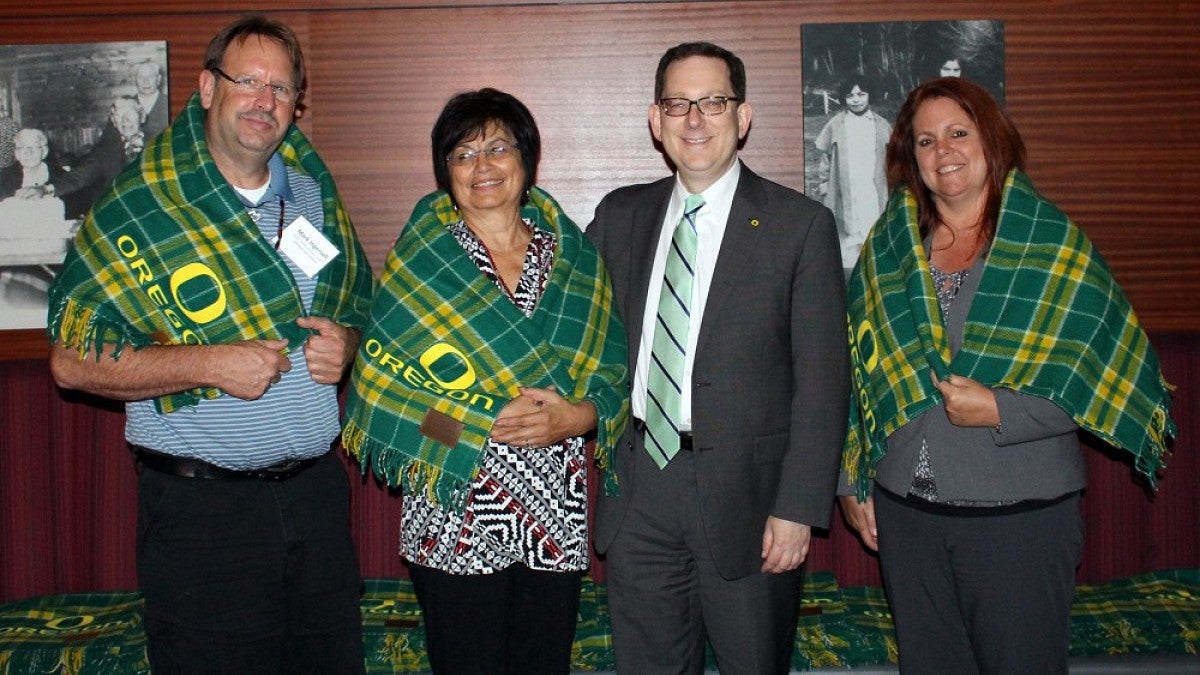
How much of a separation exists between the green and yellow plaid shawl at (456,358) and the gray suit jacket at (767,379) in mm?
249

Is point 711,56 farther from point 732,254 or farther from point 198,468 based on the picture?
point 198,468

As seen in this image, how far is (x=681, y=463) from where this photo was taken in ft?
8.14

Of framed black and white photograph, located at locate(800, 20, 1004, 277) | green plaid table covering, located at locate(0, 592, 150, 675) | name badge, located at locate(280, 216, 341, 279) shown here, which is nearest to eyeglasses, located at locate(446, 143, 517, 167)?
name badge, located at locate(280, 216, 341, 279)

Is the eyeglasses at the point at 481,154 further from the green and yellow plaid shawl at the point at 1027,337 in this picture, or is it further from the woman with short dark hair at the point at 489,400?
the green and yellow plaid shawl at the point at 1027,337

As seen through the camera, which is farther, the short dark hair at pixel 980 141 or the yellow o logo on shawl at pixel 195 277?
the short dark hair at pixel 980 141

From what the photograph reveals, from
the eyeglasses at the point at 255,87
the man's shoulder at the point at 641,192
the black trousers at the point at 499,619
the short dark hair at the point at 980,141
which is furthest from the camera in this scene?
the man's shoulder at the point at 641,192

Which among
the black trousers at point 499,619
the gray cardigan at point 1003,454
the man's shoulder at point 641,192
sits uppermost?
the man's shoulder at point 641,192

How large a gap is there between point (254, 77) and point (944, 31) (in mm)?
2380

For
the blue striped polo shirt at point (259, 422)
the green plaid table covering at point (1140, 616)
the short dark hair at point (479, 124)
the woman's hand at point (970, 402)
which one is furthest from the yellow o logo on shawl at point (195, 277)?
the green plaid table covering at point (1140, 616)

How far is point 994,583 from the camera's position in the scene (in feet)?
7.72

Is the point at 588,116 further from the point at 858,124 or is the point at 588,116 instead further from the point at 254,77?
the point at 254,77

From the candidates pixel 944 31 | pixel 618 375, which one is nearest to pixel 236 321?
pixel 618 375

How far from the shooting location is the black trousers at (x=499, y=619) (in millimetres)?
2326

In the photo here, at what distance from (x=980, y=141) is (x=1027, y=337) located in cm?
50
